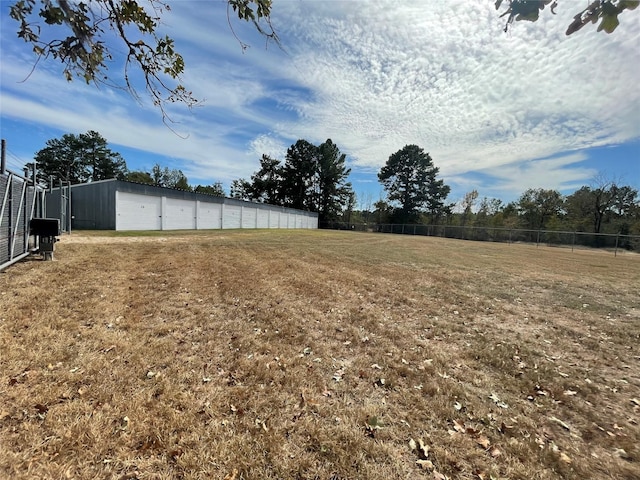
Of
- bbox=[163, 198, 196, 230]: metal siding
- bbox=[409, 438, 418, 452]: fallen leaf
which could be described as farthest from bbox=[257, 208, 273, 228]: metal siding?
bbox=[409, 438, 418, 452]: fallen leaf

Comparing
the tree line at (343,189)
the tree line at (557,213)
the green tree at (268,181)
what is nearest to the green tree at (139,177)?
the tree line at (343,189)

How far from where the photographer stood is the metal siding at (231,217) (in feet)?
99.9

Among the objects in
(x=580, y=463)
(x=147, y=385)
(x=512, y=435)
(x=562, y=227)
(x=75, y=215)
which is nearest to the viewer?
(x=580, y=463)

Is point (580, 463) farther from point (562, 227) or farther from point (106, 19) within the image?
point (562, 227)

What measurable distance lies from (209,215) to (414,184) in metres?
38.2

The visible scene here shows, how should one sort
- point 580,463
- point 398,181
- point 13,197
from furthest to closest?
point 398,181 < point 13,197 < point 580,463

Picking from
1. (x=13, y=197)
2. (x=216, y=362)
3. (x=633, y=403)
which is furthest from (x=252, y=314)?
(x=13, y=197)

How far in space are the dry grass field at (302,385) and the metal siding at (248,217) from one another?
28.1 metres

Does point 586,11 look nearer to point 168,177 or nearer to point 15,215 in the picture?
point 15,215

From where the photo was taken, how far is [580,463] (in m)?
2.04

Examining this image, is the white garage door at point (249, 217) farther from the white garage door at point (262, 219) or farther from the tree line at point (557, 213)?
the tree line at point (557, 213)

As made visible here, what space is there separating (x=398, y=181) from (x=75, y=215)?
4734cm

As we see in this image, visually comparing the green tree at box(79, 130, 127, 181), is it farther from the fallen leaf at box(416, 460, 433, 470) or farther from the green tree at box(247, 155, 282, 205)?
the fallen leaf at box(416, 460, 433, 470)

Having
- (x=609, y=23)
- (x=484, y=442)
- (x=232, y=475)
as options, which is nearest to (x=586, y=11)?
(x=609, y=23)
